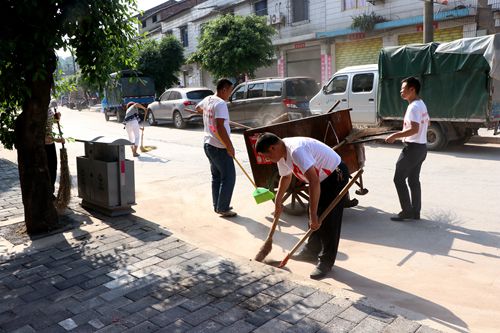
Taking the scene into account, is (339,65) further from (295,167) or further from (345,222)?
(295,167)

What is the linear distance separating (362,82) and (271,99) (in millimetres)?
3129

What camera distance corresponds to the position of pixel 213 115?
5754mm

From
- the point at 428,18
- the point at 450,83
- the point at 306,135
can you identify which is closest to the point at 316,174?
the point at 306,135

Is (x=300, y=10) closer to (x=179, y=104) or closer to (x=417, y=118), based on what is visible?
(x=179, y=104)

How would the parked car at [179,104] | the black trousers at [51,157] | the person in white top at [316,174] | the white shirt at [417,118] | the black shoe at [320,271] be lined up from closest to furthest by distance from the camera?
the person in white top at [316,174] → the black shoe at [320,271] → the white shirt at [417,118] → the black trousers at [51,157] → the parked car at [179,104]

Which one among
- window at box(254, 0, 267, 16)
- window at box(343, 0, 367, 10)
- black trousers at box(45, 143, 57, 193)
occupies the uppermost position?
window at box(254, 0, 267, 16)

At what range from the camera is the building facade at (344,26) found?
16.1 meters

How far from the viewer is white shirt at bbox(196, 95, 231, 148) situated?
5.71 meters

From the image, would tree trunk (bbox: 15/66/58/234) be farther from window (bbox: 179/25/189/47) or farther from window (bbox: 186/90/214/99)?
window (bbox: 179/25/189/47)

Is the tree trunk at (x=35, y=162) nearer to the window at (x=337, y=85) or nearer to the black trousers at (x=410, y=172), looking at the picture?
the black trousers at (x=410, y=172)

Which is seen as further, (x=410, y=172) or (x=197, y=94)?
(x=197, y=94)

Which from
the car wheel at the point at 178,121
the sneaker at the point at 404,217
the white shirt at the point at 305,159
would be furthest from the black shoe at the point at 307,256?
the car wheel at the point at 178,121

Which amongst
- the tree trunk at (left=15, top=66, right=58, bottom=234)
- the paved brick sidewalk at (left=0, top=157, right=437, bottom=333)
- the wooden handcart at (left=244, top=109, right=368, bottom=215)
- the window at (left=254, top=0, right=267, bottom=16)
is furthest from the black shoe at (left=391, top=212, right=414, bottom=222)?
the window at (left=254, top=0, right=267, bottom=16)

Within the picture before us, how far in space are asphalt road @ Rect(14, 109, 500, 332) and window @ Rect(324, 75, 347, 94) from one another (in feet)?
12.0
